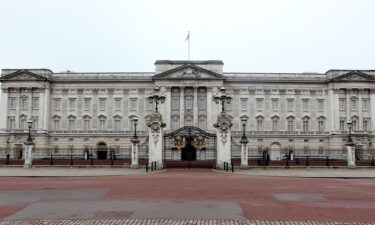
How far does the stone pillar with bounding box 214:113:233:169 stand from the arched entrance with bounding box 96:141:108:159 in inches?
1494

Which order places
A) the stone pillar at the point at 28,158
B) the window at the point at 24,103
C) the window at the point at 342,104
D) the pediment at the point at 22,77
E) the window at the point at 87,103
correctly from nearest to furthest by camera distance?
Result: the stone pillar at the point at 28,158 < the pediment at the point at 22,77 < the window at the point at 24,103 < the window at the point at 342,104 < the window at the point at 87,103

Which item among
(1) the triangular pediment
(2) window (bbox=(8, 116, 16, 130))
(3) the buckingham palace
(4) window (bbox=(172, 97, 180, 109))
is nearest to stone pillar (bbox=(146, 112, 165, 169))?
(3) the buckingham palace

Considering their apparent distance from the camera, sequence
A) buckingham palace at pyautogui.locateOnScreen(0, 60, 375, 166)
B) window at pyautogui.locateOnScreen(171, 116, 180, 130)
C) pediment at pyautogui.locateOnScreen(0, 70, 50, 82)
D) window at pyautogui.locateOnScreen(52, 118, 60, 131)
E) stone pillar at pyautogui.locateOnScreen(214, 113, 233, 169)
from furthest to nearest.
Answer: window at pyautogui.locateOnScreen(52, 118, 60, 131) < window at pyautogui.locateOnScreen(171, 116, 180, 130) < buckingham palace at pyautogui.locateOnScreen(0, 60, 375, 166) < pediment at pyautogui.locateOnScreen(0, 70, 50, 82) < stone pillar at pyautogui.locateOnScreen(214, 113, 233, 169)

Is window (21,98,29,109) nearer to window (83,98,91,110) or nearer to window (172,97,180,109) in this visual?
window (83,98,91,110)

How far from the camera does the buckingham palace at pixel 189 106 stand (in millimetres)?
71500

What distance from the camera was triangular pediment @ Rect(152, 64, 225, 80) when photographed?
71.4m

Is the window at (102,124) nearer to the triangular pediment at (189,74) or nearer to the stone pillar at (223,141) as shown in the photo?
the triangular pediment at (189,74)

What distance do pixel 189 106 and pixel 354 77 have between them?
96.0 feet

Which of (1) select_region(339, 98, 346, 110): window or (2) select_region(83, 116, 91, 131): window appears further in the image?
(2) select_region(83, 116, 91, 131): window

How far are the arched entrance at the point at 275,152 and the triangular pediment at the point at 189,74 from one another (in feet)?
48.7

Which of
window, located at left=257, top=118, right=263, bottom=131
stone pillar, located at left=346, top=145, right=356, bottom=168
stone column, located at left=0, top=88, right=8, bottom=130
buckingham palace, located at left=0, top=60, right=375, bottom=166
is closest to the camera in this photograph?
stone pillar, located at left=346, top=145, right=356, bottom=168

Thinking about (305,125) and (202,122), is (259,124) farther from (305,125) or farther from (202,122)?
(202,122)

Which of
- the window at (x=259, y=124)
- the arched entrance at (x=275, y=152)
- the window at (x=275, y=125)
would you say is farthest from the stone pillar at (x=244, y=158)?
the window at (x=275, y=125)

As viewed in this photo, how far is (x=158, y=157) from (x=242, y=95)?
4042 cm
